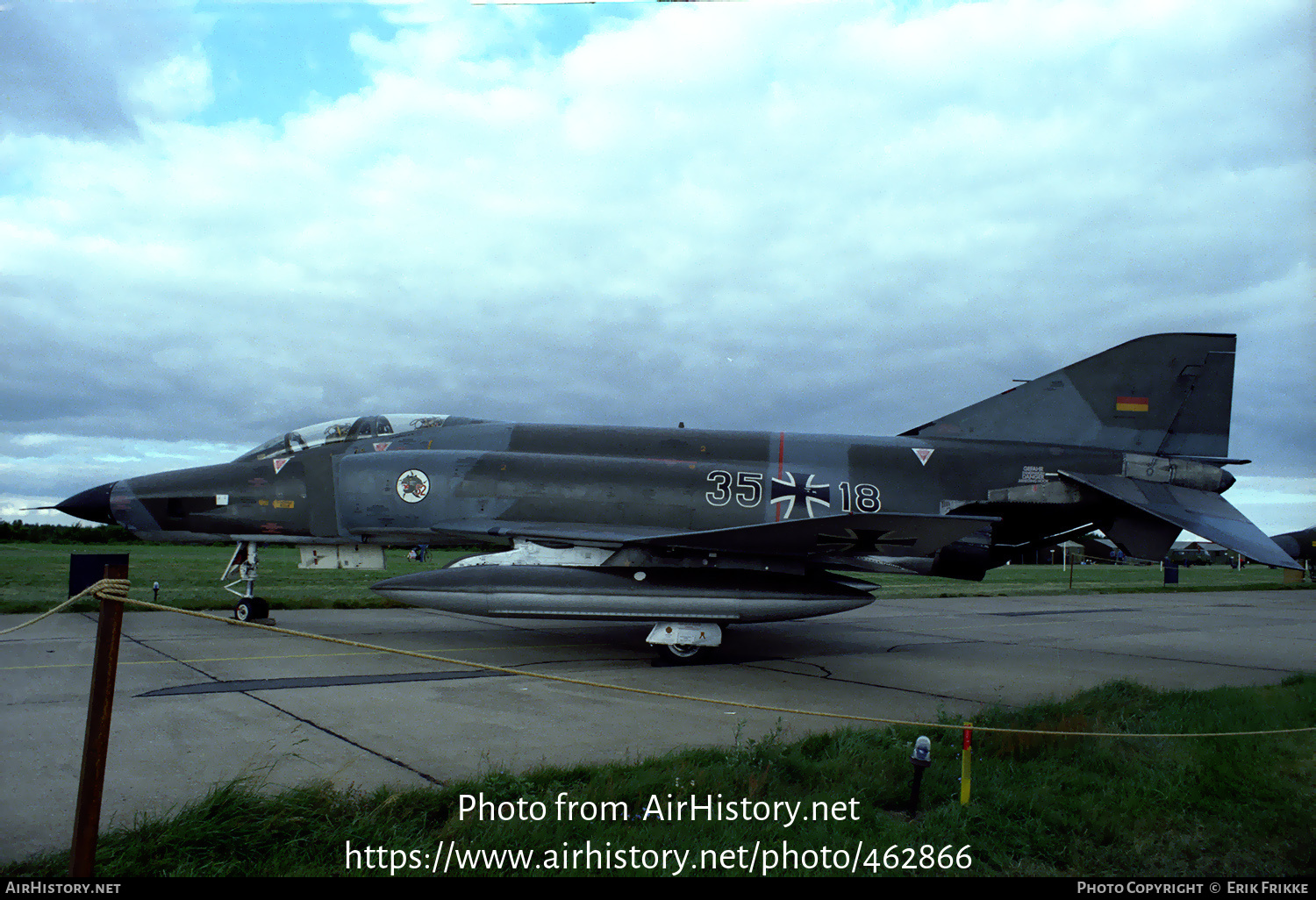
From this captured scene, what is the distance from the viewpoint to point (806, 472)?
412 inches

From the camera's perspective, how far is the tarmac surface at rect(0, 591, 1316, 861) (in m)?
4.57

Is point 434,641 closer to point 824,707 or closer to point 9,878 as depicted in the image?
point 824,707

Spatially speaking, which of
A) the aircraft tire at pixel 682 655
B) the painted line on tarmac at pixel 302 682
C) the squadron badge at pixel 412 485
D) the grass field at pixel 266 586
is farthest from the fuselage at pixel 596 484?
the painted line on tarmac at pixel 302 682

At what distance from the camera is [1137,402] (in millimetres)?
10734

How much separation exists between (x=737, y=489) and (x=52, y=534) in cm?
3925

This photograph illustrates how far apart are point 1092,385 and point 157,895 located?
11753mm

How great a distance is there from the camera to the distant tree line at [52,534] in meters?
32.9

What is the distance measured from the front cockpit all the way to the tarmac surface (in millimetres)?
2648

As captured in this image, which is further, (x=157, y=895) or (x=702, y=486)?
(x=702, y=486)

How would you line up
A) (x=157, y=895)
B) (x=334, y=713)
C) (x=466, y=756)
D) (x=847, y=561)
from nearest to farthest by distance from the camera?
(x=157, y=895)
(x=466, y=756)
(x=334, y=713)
(x=847, y=561)

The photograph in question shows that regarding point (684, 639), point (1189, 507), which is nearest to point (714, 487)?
point (684, 639)

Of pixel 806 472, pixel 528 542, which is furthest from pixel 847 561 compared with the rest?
pixel 528 542

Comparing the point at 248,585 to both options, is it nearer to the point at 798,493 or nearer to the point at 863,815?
the point at 798,493

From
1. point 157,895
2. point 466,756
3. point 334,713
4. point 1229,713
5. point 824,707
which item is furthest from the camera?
point 824,707
